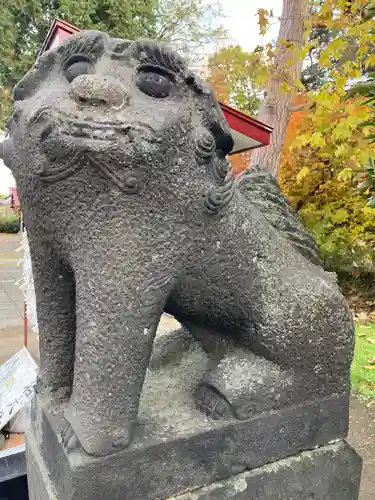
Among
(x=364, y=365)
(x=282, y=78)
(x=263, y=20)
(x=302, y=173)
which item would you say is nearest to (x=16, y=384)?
(x=364, y=365)

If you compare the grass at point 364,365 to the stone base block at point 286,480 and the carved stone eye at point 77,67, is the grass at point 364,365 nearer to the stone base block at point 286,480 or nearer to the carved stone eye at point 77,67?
the stone base block at point 286,480

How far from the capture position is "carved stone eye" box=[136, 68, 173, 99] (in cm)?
99

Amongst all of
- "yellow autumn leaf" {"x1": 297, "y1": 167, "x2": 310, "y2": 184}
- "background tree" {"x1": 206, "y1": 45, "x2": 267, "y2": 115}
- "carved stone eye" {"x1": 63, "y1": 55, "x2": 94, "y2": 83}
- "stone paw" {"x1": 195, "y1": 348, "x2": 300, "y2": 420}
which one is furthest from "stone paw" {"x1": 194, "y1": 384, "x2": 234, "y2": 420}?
"background tree" {"x1": 206, "y1": 45, "x2": 267, "y2": 115}

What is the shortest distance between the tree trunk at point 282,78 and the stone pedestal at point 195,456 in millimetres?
3088

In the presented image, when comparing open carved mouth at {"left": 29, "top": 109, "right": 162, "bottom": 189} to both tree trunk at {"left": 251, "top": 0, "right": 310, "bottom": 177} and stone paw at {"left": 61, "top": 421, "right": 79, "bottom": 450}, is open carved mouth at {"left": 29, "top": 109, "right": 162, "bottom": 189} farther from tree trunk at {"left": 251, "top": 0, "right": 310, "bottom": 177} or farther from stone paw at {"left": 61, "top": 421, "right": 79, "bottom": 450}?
tree trunk at {"left": 251, "top": 0, "right": 310, "bottom": 177}

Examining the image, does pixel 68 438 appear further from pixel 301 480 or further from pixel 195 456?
pixel 301 480

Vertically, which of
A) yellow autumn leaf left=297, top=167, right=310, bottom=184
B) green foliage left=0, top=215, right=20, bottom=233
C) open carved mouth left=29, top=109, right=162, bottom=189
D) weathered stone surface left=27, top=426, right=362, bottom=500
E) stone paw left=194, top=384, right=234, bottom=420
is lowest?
green foliage left=0, top=215, right=20, bottom=233

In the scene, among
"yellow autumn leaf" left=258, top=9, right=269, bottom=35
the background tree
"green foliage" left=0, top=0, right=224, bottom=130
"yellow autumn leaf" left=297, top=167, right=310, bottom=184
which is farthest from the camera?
"green foliage" left=0, top=0, right=224, bottom=130

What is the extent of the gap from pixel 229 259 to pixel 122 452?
1.65 ft

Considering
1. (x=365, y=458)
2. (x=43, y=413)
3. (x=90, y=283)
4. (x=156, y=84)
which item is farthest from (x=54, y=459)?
(x=365, y=458)

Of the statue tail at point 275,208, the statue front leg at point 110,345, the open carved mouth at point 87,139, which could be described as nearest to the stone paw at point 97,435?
the statue front leg at point 110,345

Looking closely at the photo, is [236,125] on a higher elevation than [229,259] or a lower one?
higher

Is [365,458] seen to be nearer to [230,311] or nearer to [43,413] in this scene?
[230,311]

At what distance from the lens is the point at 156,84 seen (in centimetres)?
99
